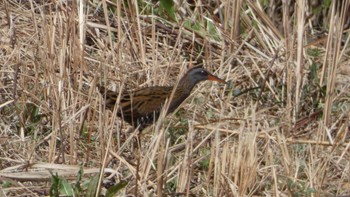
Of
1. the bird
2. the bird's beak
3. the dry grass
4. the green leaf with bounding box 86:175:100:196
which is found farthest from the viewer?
the bird's beak

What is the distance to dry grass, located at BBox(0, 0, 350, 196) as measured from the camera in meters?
6.09

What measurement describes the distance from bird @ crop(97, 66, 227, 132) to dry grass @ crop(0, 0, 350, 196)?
11 cm

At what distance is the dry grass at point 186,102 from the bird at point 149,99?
0.11 m

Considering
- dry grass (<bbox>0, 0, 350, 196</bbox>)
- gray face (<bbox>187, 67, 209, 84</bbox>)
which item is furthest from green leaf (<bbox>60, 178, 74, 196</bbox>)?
gray face (<bbox>187, 67, 209, 84</bbox>)

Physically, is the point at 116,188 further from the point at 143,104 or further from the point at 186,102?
the point at 186,102

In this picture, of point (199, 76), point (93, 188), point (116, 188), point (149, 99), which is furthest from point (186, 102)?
point (93, 188)

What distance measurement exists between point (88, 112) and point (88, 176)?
89 centimetres

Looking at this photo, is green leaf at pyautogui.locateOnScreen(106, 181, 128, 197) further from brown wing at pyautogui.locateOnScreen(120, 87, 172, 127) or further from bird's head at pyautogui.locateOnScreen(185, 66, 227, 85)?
bird's head at pyautogui.locateOnScreen(185, 66, 227, 85)

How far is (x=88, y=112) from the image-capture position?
695 cm

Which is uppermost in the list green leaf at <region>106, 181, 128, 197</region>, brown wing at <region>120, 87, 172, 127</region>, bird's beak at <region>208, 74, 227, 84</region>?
bird's beak at <region>208, 74, 227, 84</region>

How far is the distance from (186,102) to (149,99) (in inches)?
20.7

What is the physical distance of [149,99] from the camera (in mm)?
7352

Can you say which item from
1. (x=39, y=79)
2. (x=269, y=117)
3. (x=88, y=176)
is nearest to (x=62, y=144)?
(x=88, y=176)

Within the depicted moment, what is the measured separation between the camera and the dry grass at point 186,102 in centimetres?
609
